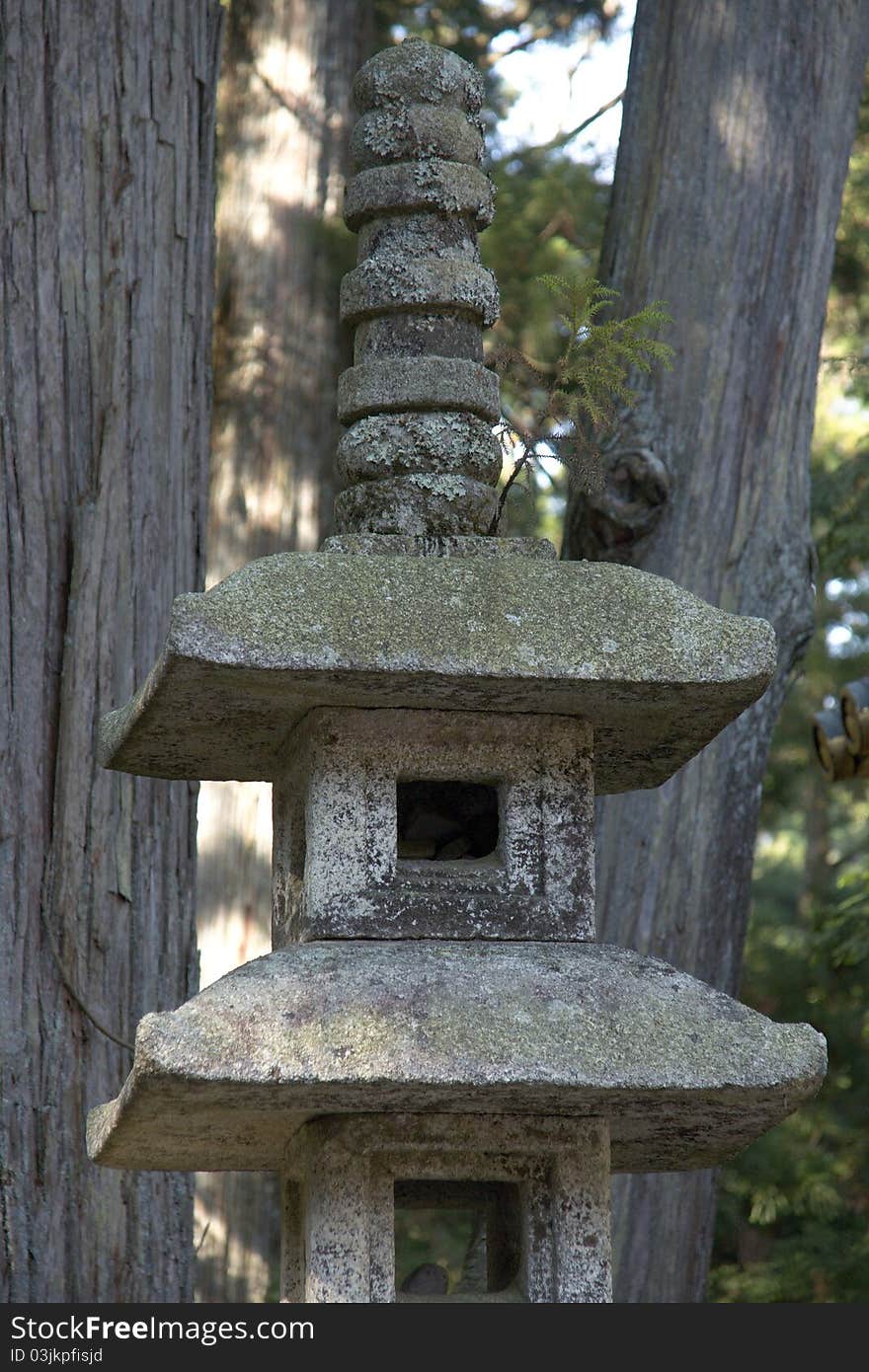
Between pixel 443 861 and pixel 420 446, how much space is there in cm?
69

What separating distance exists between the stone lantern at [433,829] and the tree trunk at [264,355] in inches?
143

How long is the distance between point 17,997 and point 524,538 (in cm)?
197

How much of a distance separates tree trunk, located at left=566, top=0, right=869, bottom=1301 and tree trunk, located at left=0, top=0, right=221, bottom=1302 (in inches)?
53.8

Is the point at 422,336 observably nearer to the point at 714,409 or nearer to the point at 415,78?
the point at 415,78

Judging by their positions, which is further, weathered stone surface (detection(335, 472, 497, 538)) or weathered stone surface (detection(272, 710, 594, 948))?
weathered stone surface (detection(335, 472, 497, 538))

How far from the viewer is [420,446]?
2.87 m

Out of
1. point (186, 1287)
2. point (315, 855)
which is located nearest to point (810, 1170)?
point (186, 1287)

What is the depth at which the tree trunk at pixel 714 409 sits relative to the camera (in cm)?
518

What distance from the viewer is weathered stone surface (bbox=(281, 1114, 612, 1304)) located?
8.60 ft

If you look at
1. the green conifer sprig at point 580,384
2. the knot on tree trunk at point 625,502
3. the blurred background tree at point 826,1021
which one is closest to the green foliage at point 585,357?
the green conifer sprig at point 580,384

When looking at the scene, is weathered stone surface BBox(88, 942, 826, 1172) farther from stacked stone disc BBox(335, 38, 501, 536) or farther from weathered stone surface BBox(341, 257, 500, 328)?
weathered stone surface BBox(341, 257, 500, 328)

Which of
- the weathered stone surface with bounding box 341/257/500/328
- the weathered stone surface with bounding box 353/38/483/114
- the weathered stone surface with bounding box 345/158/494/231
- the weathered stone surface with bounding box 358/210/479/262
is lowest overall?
the weathered stone surface with bounding box 341/257/500/328

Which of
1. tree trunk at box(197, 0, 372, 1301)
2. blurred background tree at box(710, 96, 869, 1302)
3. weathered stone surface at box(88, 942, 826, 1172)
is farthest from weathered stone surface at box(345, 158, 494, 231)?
tree trunk at box(197, 0, 372, 1301)

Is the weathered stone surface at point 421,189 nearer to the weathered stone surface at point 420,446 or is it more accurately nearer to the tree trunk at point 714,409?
the weathered stone surface at point 420,446
